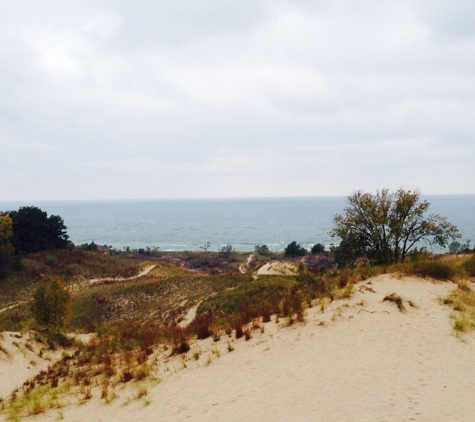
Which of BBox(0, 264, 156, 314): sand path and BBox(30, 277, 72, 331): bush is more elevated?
BBox(30, 277, 72, 331): bush

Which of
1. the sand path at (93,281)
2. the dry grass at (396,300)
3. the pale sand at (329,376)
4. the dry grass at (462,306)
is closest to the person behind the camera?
the pale sand at (329,376)

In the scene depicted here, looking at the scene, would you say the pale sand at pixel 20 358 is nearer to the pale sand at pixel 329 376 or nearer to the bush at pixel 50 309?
the bush at pixel 50 309

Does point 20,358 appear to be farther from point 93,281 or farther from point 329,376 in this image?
point 93,281

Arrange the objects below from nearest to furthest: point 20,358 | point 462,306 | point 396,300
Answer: point 396,300
point 462,306
point 20,358

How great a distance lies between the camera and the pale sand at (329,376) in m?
7.65

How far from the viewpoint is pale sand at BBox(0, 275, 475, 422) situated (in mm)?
7648

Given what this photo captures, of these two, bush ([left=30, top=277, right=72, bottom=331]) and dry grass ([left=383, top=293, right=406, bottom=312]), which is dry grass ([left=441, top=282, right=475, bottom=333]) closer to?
dry grass ([left=383, top=293, right=406, bottom=312])

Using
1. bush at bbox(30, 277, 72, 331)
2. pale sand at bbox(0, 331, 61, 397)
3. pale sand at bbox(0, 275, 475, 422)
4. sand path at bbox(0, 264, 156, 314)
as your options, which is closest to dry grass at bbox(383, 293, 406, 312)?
pale sand at bbox(0, 275, 475, 422)

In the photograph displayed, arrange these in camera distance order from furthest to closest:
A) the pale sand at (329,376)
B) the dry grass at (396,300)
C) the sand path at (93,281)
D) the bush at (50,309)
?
the sand path at (93,281) < the bush at (50,309) < the dry grass at (396,300) < the pale sand at (329,376)

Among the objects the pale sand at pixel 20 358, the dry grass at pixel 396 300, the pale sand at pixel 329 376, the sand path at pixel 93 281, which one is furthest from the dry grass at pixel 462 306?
the sand path at pixel 93 281

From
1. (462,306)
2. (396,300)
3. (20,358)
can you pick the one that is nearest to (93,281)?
(20,358)

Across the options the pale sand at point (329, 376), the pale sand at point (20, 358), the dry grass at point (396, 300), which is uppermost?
the dry grass at point (396, 300)

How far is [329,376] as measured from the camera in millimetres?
9422

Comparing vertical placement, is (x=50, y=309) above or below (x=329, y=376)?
below
